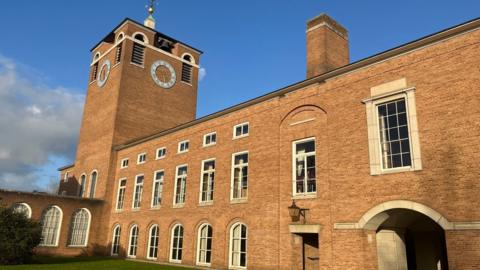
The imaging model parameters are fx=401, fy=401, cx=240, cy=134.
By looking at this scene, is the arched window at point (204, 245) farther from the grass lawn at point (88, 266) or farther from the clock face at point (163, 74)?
the clock face at point (163, 74)

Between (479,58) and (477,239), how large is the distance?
17.9 ft

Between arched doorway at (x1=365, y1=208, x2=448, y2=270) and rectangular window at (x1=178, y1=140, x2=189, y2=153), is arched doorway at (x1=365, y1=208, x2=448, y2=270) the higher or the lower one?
the lower one

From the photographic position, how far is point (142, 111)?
33.7m

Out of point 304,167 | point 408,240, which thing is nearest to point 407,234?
point 408,240

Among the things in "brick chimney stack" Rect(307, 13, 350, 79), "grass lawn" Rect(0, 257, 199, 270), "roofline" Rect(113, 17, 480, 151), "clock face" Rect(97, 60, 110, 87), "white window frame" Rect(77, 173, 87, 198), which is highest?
"clock face" Rect(97, 60, 110, 87)

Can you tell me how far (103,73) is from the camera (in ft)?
119

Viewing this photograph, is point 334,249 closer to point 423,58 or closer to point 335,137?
point 335,137

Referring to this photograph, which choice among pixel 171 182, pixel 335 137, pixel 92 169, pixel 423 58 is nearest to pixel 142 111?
pixel 92 169

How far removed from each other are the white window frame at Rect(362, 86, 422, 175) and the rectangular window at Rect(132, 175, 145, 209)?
17.6 meters

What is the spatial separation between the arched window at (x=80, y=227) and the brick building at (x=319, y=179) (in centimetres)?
7

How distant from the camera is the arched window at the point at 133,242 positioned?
2647cm

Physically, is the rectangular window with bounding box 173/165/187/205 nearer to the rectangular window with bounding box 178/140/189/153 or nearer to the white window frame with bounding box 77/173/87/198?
the rectangular window with bounding box 178/140/189/153

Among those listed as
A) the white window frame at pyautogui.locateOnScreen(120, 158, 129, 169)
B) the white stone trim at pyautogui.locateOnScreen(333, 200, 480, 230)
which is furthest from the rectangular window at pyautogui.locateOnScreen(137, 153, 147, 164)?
the white stone trim at pyautogui.locateOnScreen(333, 200, 480, 230)

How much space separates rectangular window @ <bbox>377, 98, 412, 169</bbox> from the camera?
13.7 metres
